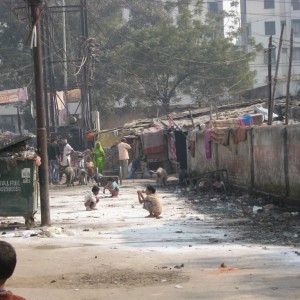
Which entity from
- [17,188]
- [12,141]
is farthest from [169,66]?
[17,188]

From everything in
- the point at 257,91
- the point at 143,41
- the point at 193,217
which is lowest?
the point at 193,217

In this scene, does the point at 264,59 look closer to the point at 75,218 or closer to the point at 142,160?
the point at 142,160

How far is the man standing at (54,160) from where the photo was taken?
2839 centimetres

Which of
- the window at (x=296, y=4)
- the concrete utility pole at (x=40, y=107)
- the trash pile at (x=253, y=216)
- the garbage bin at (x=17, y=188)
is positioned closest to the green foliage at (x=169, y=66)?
the trash pile at (x=253, y=216)

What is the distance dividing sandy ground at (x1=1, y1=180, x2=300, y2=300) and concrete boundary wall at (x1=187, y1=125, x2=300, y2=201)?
2.28 m

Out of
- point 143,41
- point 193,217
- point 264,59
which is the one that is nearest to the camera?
point 193,217

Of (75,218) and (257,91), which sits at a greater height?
(257,91)

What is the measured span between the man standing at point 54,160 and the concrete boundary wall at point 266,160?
679 cm

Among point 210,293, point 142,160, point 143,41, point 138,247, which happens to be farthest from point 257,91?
point 210,293

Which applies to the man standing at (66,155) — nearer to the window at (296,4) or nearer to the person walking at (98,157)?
the person walking at (98,157)

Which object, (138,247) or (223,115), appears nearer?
(138,247)

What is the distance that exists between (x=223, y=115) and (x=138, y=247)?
1015 inches

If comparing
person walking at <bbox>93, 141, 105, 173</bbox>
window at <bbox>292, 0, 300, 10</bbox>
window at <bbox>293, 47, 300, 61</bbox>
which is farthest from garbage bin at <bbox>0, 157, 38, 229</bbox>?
window at <bbox>292, 0, 300, 10</bbox>

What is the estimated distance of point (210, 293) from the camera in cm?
785
